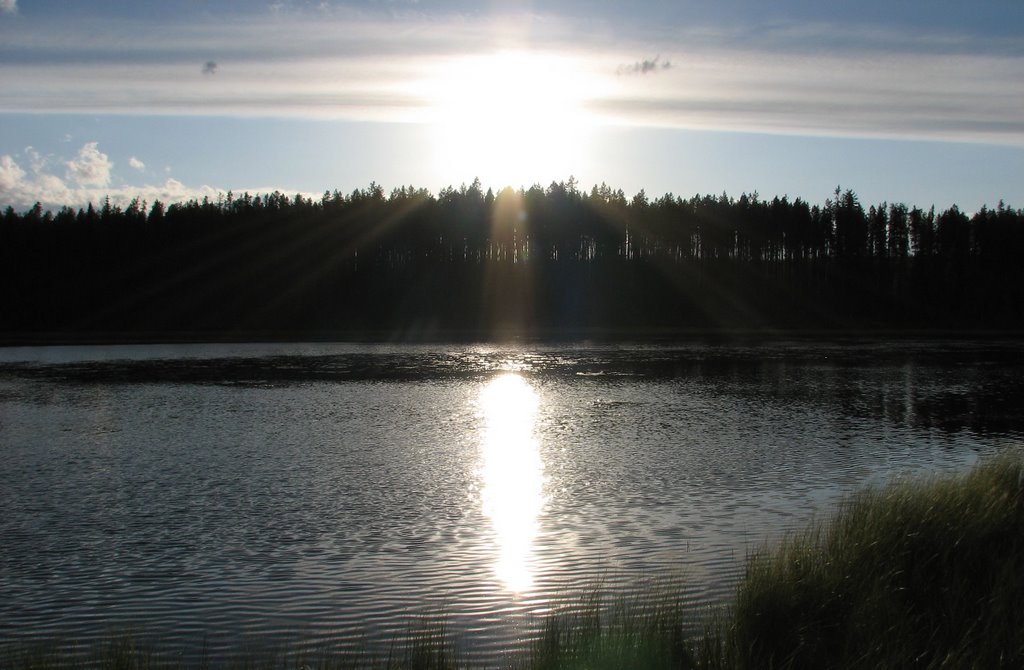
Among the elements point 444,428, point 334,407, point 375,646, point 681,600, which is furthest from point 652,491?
point 334,407

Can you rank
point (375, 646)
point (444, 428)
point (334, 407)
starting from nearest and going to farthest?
point (375, 646) → point (444, 428) → point (334, 407)

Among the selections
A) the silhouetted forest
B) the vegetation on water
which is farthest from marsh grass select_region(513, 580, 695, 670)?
the silhouetted forest

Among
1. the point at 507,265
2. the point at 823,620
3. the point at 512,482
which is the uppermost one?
the point at 507,265

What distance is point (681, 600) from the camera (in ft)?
→ 33.7

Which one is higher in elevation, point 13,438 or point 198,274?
point 198,274

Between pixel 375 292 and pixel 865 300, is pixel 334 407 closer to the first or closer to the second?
pixel 375 292

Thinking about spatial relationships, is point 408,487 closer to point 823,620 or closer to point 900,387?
point 823,620

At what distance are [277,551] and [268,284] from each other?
115 meters

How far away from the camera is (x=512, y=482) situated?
18.6m

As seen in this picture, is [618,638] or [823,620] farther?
[823,620]

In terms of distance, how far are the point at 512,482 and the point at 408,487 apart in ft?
7.07

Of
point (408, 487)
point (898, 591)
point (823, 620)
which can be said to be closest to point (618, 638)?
point (823, 620)

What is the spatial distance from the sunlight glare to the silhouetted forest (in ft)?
246

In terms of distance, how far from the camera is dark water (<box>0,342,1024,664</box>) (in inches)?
425
